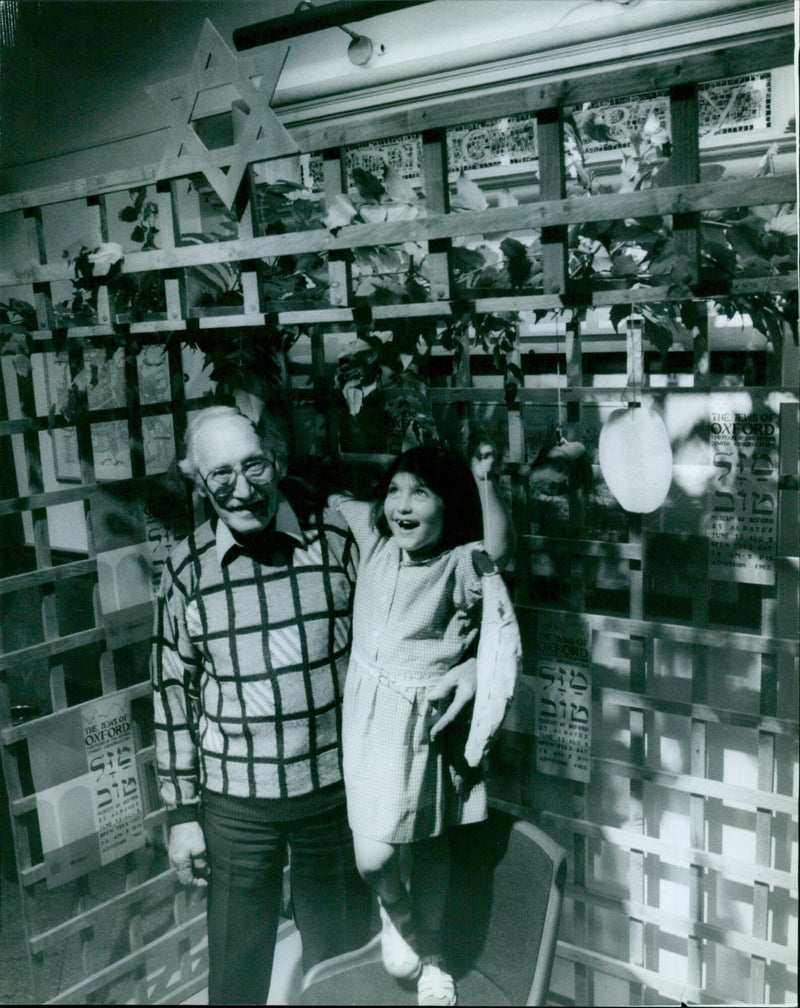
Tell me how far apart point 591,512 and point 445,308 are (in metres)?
0.34

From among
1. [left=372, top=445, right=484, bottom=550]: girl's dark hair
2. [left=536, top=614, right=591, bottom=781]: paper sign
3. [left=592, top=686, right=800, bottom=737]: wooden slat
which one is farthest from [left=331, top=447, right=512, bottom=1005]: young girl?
[left=592, top=686, right=800, bottom=737]: wooden slat

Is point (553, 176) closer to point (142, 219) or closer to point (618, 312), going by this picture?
point (618, 312)

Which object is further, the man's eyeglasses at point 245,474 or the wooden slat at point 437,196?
the man's eyeglasses at point 245,474

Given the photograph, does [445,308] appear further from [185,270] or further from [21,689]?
[21,689]

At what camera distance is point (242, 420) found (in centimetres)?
127

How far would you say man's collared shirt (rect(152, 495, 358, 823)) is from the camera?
125 centimetres

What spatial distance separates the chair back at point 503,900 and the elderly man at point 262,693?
0.48 ft

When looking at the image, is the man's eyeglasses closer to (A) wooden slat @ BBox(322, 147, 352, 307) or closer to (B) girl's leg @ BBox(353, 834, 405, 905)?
(A) wooden slat @ BBox(322, 147, 352, 307)

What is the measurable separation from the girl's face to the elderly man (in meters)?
0.10

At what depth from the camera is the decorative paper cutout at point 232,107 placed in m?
1.16

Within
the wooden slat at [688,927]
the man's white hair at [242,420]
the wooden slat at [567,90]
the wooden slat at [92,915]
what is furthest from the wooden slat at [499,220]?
the wooden slat at [92,915]

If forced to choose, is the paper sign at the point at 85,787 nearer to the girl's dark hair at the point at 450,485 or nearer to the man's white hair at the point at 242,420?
the man's white hair at the point at 242,420

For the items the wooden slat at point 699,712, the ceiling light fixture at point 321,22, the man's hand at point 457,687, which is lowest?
the wooden slat at point 699,712

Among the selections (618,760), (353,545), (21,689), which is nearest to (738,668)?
(618,760)
